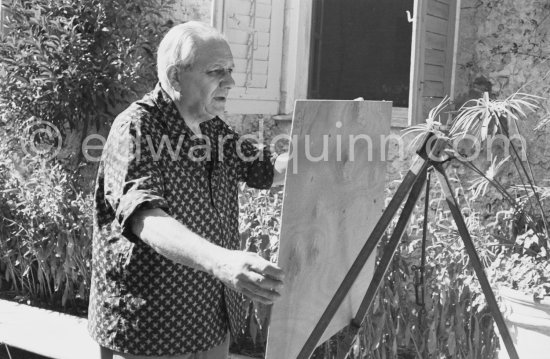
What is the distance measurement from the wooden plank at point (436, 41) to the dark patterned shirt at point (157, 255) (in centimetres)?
241

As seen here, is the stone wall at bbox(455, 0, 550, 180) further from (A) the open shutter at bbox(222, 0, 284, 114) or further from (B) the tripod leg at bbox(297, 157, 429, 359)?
(B) the tripod leg at bbox(297, 157, 429, 359)

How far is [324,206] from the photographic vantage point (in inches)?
90.2

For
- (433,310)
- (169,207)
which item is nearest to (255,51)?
(433,310)

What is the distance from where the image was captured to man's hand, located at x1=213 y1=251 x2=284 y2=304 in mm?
1780

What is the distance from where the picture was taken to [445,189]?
→ 2.40 m

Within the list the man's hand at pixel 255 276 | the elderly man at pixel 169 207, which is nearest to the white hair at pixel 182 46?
the elderly man at pixel 169 207

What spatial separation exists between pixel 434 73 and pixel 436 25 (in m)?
0.26

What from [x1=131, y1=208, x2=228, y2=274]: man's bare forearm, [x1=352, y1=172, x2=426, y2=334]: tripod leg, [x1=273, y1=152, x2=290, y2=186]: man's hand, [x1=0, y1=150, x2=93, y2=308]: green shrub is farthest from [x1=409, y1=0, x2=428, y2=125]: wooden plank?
[x1=131, y1=208, x2=228, y2=274]: man's bare forearm

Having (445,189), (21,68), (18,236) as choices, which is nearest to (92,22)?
(21,68)

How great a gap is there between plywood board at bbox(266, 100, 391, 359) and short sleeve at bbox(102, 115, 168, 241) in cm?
35

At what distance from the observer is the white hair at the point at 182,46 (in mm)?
2404

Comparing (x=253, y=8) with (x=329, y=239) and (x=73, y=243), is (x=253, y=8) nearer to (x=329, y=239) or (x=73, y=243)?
(x=73, y=243)

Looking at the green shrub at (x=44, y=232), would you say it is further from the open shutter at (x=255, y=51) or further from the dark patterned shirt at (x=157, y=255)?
the dark patterned shirt at (x=157, y=255)

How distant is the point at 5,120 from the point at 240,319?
4047mm
